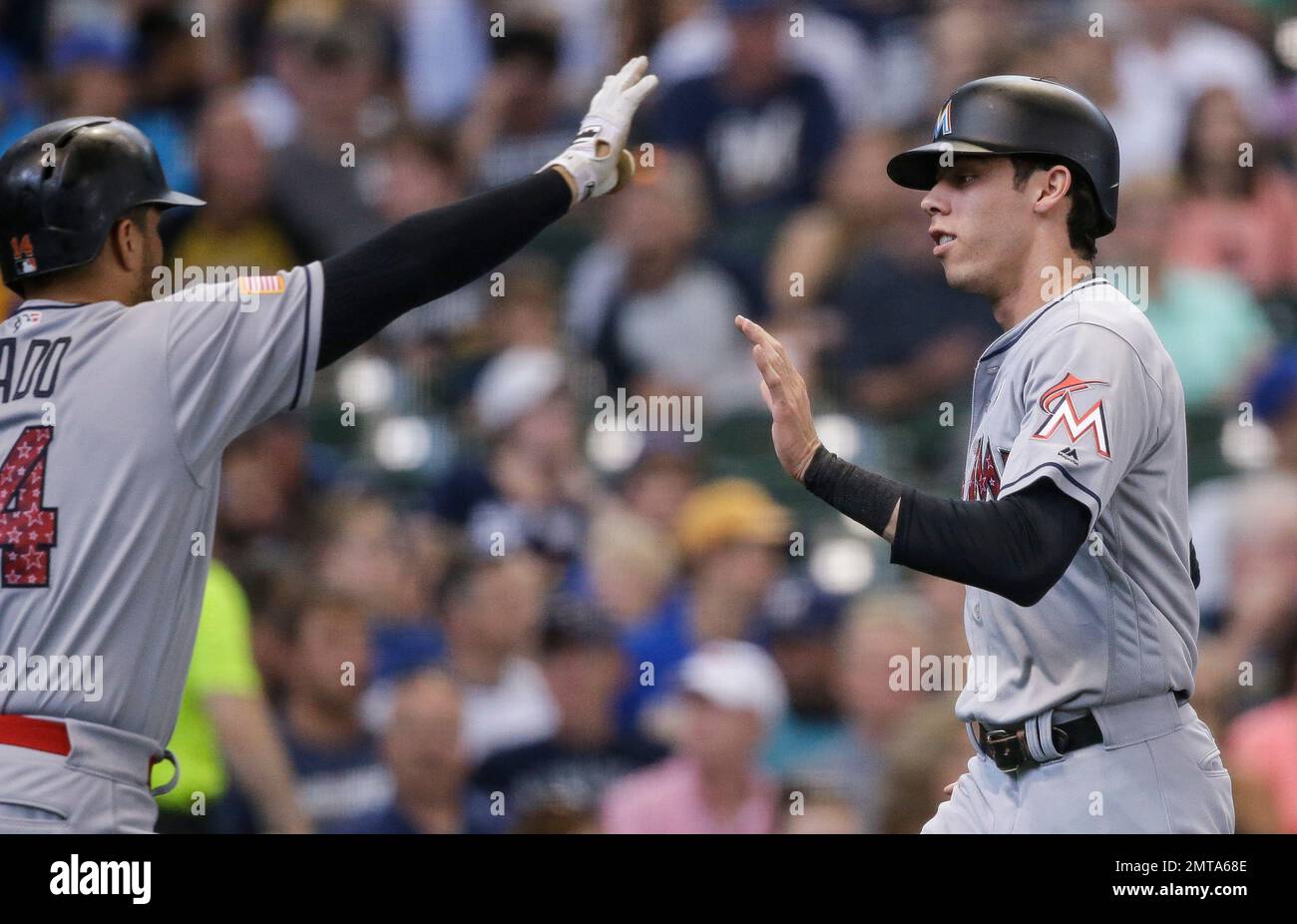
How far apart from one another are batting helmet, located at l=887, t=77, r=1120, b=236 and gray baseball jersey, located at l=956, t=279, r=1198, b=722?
25cm

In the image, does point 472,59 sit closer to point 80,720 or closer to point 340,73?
point 340,73

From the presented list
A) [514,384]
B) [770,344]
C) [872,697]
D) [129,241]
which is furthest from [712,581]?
[129,241]

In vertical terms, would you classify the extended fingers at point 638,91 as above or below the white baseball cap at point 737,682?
above

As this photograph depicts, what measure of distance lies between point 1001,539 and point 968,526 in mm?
57

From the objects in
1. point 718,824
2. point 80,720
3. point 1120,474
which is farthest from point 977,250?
A: point 718,824

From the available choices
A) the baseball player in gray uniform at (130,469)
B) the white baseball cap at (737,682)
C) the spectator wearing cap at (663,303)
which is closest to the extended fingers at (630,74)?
the baseball player in gray uniform at (130,469)

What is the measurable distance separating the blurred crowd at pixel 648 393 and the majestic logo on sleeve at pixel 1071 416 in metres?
2.12

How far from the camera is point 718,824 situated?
4969 millimetres

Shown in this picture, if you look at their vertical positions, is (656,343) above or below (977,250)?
above

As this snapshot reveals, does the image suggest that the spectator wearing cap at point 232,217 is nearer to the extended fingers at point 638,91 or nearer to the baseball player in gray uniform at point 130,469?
the extended fingers at point 638,91

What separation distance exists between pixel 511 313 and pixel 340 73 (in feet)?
4.50

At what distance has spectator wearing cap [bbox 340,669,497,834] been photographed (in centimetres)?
509

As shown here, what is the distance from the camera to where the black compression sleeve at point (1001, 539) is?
2.73 metres

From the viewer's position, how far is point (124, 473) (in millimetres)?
2891
